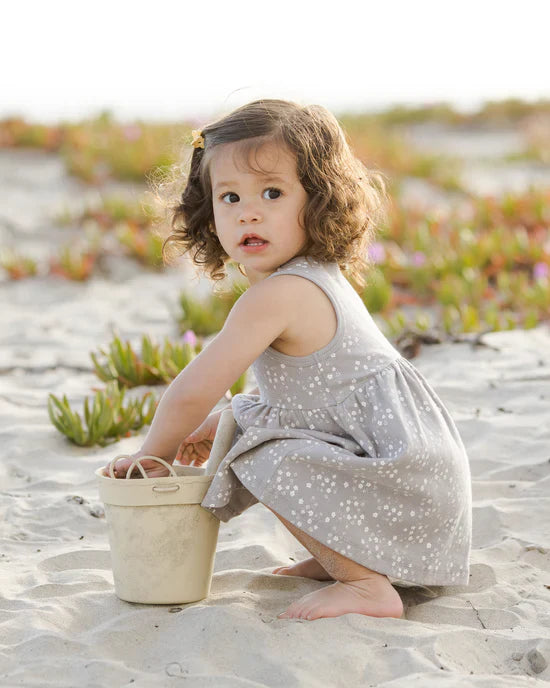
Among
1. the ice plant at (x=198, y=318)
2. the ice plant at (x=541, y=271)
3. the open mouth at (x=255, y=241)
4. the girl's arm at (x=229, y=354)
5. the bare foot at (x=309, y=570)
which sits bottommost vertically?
the bare foot at (x=309, y=570)

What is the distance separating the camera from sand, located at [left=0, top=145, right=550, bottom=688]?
2158 millimetres

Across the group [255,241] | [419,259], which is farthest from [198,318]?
[255,241]

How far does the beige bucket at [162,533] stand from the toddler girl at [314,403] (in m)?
0.06

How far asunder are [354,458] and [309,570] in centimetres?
54

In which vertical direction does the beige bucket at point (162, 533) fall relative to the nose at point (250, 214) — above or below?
below

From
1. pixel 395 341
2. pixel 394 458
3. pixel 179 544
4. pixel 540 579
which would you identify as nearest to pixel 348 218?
pixel 394 458

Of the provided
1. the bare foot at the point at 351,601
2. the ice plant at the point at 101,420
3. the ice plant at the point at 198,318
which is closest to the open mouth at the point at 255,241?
the bare foot at the point at 351,601

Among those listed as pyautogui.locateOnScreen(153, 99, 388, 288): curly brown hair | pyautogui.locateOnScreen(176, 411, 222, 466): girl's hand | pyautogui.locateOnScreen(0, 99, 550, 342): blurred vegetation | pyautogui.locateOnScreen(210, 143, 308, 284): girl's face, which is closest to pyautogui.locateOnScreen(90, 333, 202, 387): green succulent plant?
pyautogui.locateOnScreen(0, 99, 550, 342): blurred vegetation

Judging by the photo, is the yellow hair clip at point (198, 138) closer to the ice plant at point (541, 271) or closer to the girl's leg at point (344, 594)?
the girl's leg at point (344, 594)

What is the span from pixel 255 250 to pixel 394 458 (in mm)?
668

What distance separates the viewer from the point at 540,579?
2.74m

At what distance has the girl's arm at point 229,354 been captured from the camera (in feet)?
8.03

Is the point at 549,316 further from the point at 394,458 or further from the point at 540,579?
the point at 394,458

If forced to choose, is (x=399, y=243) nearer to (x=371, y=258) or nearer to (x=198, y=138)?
(x=371, y=258)
